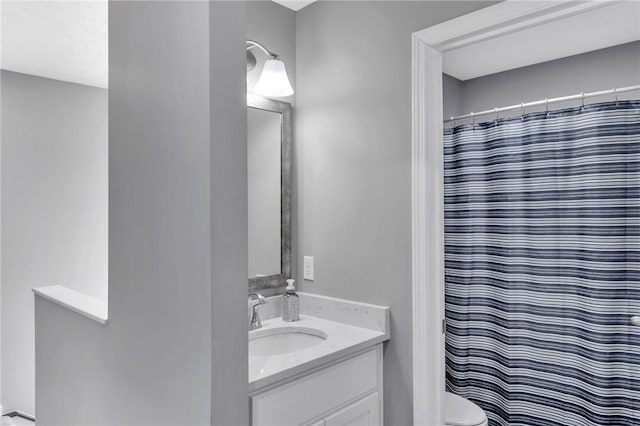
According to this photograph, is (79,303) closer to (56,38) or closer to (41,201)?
(56,38)

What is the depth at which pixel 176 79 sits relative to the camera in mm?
976

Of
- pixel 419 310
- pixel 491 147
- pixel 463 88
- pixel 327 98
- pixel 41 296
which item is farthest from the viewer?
pixel 463 88

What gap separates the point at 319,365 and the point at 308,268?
0.69 m

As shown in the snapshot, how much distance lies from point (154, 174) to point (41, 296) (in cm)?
118

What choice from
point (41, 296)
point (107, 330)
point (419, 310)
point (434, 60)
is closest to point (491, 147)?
point (434, 60)

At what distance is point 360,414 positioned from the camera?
1.71 metres

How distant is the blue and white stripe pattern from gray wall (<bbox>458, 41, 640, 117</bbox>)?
60cm

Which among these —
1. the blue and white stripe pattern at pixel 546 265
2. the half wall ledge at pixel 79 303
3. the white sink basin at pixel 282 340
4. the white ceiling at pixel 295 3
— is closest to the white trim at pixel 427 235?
the white sink basin at pixel 282 340

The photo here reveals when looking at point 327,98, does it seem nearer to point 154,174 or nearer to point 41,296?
point 154,174

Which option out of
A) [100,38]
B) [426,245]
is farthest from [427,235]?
[100,38]

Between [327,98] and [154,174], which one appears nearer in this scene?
[154,174]

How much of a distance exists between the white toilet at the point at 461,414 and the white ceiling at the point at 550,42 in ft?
5.60

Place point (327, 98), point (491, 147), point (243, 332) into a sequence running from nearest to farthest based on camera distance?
point (243, 332), point (327, 98), point (491, 147)

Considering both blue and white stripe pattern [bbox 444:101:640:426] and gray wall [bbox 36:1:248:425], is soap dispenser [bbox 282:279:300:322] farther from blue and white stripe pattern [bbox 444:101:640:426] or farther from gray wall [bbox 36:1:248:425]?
blue and white stripe pattern [bbox 444:101:640:426]
